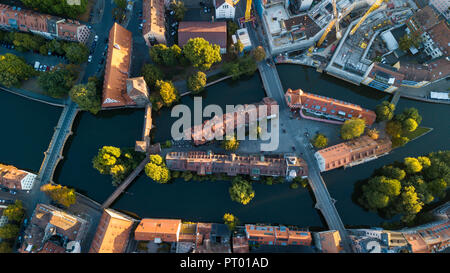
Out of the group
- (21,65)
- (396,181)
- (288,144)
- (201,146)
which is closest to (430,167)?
(396,181)

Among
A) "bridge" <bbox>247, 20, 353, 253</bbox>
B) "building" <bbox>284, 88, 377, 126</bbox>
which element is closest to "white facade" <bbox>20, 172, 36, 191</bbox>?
"bridge" <bbox>247, 20, 353, 253</bbox>

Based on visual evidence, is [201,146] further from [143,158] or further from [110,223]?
[110,223]

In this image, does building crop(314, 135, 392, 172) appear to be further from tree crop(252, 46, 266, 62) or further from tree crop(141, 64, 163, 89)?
tree crop(141, 64, 163, 89)

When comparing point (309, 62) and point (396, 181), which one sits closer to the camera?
point (396, 181)

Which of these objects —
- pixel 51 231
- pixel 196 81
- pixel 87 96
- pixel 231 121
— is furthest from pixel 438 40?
pixel 51 231

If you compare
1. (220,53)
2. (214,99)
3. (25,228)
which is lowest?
(25,228)

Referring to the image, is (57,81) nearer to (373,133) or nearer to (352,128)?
(352,128)
